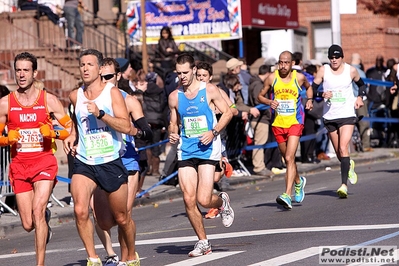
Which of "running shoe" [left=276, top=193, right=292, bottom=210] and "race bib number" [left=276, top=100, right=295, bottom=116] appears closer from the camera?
"running shoe" [left=276, top=193, right=292, bottom=210]

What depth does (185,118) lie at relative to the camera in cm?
1024

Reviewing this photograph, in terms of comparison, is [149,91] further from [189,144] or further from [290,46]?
[290,46]

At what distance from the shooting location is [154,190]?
1678 centimetres

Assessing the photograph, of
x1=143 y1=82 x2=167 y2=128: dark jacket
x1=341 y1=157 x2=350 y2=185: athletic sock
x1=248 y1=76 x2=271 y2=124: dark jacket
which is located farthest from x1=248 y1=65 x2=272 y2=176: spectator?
x1=341 y1=157 x2=350 y2=185: athletic sock

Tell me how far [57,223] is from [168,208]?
6.21 ft

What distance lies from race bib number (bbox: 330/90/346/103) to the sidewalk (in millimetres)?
3533

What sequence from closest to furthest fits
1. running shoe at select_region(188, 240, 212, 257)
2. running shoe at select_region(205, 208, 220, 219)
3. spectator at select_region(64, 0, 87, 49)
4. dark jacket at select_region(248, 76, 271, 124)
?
running shoe at select_region(188, 240, 212, 257) → running shoe at select_region(205, 208, 220, 219) → dark jacket at select_region(248, 76, 271, 124) → spectator at select_region(64, 0, 87, 49)

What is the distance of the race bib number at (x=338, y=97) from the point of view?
14.2 metres

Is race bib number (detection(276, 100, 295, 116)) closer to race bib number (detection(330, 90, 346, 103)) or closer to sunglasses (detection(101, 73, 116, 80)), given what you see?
race bib number (detection(330, 90, 346, 103))

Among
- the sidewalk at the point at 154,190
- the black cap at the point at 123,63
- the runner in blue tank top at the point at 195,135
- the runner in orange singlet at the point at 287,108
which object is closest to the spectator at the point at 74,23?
the sidewalk at the point at 154,190

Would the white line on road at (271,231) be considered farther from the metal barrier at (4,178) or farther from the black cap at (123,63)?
the metal barrier at (4,178)

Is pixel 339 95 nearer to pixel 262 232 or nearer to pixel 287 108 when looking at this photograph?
pixel 287 108

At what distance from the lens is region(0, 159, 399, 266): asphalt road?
9508 mm

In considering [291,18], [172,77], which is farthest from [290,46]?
[172,77]
